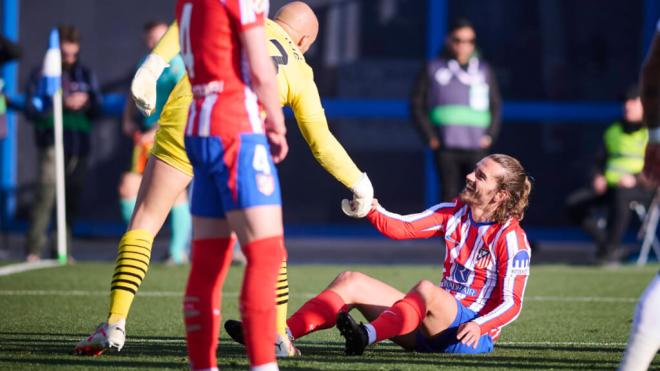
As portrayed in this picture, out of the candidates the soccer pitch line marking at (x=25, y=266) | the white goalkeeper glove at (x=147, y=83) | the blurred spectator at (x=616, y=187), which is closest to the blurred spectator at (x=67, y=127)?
the soccer pitch line marking at (x=25, y=266)

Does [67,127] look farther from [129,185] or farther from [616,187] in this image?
[616,187]

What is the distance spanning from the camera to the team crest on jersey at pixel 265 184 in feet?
12.9

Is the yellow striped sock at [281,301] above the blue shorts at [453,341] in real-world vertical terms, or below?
above

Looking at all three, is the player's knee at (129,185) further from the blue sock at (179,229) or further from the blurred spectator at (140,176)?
the blue sock at (179,229)

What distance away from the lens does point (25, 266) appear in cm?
1019

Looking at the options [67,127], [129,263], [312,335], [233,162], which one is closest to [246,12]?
[233,162]

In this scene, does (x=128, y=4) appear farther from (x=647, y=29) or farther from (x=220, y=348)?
(x=220, y=348)

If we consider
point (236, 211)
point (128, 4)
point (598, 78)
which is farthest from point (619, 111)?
point (236, 211)

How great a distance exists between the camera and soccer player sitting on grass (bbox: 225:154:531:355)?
17.2ft

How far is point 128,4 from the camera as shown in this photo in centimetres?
1398

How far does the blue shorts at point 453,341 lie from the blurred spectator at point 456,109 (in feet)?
17.8

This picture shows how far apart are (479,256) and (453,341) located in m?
0.41

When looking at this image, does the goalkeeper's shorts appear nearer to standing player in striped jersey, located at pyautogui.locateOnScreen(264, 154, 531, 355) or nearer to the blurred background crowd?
standing player in striped jersey, located at pyautogui.locateOnScreen(264, 154, 531, 355)

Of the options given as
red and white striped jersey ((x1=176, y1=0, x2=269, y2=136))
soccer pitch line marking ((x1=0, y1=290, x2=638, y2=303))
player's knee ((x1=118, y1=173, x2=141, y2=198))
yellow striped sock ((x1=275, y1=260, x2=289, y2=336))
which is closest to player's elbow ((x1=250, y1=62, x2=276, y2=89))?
red and white striped jersey ((x1=176, y1=0, x2=269, y2=136))
